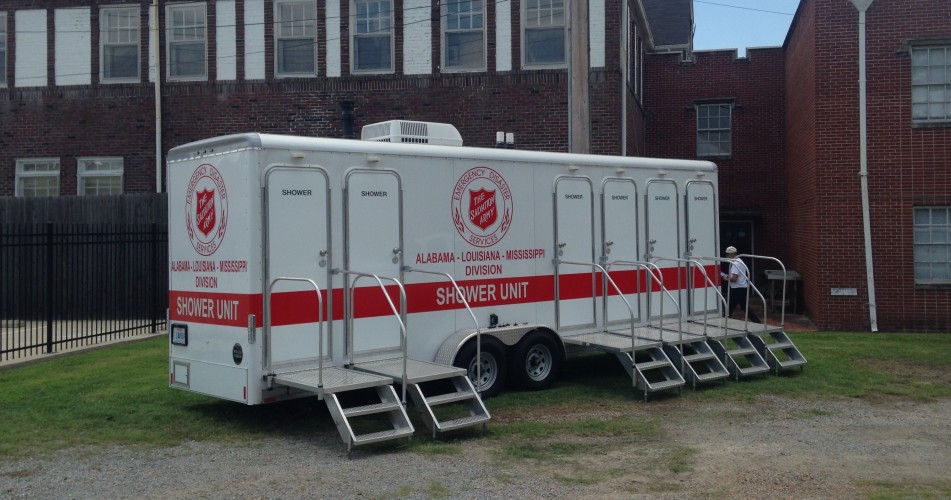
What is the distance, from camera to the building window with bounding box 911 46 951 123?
17422 millimetres

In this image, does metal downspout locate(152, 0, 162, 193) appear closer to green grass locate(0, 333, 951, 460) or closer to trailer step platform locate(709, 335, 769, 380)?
green grass locate(0, 333, 951, 460)

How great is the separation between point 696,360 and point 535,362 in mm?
1969

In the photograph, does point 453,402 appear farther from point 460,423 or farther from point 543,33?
point 543,33

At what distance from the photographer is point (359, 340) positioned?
9.38m

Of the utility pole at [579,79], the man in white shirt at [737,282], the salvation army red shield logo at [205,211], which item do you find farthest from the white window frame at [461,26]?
the salvation army red shield logo at [205,211]

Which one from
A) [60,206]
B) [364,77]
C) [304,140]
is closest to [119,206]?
[60,206]

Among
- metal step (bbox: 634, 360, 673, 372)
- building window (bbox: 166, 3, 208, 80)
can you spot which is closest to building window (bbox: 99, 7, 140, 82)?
building window (bbox: 166, 3, 208, 80)

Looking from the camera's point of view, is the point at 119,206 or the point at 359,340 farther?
the point at 119,206

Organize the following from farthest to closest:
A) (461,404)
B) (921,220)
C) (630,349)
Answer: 1. (921,220)
2. (630,349)
3. (461,404)

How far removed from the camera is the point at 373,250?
9570mm

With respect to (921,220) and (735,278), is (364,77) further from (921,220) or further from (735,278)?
(921,220)

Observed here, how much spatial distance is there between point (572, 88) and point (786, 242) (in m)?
13.1

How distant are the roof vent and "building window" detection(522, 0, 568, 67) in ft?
28.0

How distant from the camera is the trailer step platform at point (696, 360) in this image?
36.7 feet
